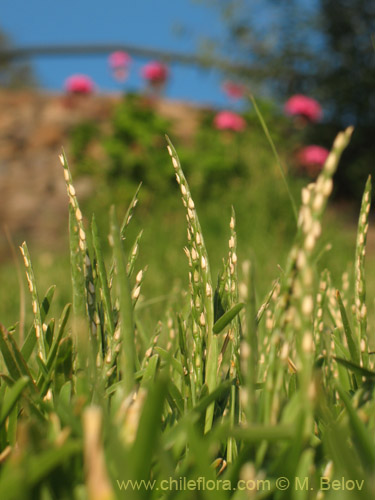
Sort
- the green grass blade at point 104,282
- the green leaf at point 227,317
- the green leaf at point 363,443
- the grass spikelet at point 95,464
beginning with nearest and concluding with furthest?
the grass spikelet at point 95,464 → the green leaf at point 363,443 → the green leaf at point 227,317 → the green grass blade at point 104,282

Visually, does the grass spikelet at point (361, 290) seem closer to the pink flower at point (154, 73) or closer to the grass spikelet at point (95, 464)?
the grass spikelet at point (95, 464)

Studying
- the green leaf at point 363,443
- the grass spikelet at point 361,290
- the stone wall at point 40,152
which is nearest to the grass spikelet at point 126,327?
the green leaf at point 363,443

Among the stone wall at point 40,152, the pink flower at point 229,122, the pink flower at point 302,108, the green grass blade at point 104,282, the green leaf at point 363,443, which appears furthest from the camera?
the stone wall at point 40,152

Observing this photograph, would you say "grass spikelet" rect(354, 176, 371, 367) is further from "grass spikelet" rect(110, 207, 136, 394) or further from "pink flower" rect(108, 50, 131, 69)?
"pink flower" rect(108, 50, 131, 69)

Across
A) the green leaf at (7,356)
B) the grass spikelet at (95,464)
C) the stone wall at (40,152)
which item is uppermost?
the grass spikelet at (95,464)

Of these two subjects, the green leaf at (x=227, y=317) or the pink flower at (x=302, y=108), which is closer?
the green leaf at (x=227, y=317)

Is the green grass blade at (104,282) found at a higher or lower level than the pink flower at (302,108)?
higher

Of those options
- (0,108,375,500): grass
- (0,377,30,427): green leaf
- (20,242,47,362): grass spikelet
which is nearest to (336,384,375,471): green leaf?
(0,108,375,500): grass

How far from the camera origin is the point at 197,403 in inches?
27.0

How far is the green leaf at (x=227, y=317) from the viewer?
685 millimetres

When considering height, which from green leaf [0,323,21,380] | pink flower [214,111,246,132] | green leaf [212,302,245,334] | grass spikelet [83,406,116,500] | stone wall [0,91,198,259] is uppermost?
grass spikelet [83,406,116,500]

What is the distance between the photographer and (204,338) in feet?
2.59

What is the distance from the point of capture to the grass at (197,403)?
0.47 metres

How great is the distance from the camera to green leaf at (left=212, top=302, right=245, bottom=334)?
2.25ft
